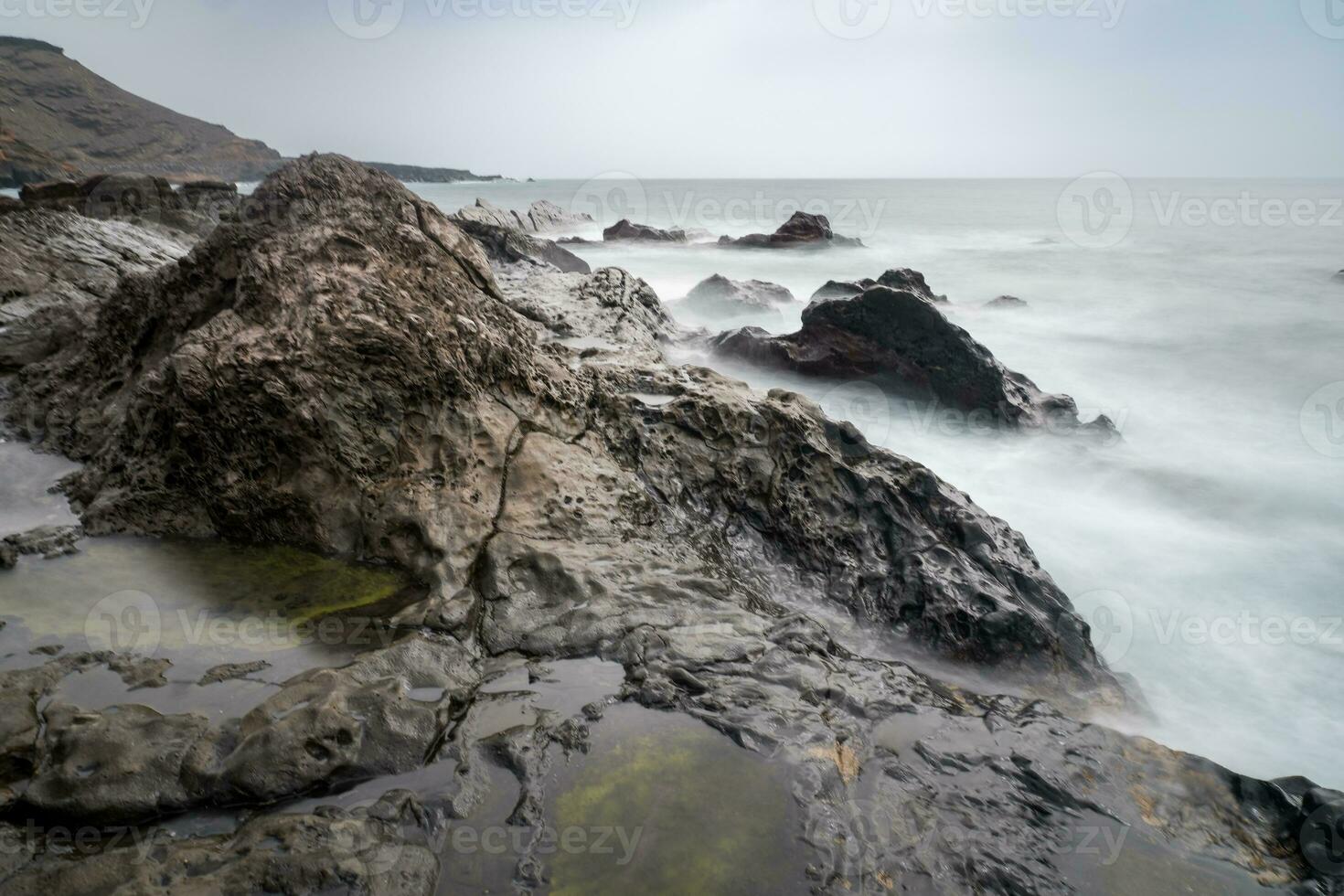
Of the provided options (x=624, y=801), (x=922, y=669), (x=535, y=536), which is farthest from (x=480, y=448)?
(x=922, y=669)

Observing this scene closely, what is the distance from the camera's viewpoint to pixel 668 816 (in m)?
2.21

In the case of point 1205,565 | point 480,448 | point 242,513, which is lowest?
point 1205,565

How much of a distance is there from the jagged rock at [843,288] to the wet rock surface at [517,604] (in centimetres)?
481

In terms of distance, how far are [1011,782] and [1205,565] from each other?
454cm

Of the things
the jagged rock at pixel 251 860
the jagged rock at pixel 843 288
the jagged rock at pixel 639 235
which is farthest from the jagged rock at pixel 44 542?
the jagged rock at pixel 639 235

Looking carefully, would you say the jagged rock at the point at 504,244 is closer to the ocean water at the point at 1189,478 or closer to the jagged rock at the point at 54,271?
the ocean water at the point at 1189,478

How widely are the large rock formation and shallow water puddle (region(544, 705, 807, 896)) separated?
204 feet

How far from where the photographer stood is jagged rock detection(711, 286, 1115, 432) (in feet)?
25.1

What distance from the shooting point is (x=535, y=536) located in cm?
343

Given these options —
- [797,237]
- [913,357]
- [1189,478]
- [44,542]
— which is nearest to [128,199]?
[44,542]

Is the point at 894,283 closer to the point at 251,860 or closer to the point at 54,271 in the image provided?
the point at 54,271

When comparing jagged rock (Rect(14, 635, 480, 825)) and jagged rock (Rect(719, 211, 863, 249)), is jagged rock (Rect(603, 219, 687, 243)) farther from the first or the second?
jagged rock (Rect(14, 635, 480, 825))

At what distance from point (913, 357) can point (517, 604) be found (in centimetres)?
600

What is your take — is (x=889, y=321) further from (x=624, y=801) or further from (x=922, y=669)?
(x=624, y=801)
